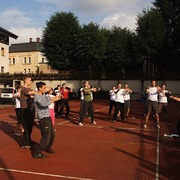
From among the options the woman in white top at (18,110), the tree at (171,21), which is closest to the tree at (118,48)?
the tree at (171,21)

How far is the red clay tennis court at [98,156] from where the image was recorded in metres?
6.88

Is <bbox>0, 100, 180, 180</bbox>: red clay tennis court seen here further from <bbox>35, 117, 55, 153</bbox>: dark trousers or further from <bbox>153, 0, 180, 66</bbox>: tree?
<bbox>153, 0, 180, 66</bbox>: tree

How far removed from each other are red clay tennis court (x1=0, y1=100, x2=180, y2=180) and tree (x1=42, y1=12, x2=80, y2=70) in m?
34.6

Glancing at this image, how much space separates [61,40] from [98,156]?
39941 mm

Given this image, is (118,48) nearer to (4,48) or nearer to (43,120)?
(4,48)

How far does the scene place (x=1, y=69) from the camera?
5075cm

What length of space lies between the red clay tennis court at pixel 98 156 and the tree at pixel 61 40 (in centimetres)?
3455

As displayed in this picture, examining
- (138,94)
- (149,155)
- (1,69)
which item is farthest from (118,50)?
(149,155)

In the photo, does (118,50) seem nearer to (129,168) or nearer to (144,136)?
(144,136)

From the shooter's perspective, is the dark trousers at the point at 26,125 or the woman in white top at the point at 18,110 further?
the woman in white top at the point at 18,110

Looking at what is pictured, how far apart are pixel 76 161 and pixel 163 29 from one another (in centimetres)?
3817

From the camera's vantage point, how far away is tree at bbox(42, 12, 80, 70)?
46781 mm

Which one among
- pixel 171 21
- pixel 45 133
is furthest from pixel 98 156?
pixel 171 21

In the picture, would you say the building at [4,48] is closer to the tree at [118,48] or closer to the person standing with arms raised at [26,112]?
the tree at [118,48]
